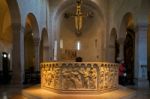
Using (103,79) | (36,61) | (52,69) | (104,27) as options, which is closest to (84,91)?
(103,79)

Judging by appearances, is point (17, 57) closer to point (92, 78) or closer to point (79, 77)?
point (79, 77)

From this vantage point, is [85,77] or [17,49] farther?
[17,49]

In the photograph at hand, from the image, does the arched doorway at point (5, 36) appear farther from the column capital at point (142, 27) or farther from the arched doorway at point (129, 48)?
the arched doorway at point (129, 48)

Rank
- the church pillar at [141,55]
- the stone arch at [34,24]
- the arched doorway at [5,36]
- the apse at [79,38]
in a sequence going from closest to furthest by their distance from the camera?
the church pillar at [141,55] < the arched doorway at [5,36] < the stone arch at [34,24] < the apse at [79,38]

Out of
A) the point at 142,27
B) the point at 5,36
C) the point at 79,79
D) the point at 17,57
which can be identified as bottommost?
the point at 79,79

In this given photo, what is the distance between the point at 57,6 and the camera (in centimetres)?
2383

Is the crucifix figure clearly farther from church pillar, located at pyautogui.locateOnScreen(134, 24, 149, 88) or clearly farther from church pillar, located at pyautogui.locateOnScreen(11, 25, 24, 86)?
church pillar, located at pyautogui.locateOnScreen(11, 25, 24, 86)

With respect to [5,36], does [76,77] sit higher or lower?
lower

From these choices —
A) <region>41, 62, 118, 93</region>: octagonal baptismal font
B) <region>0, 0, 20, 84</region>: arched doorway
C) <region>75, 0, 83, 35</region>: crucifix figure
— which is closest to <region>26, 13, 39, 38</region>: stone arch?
<region>0, 0, 20, 84</region>: arched doorway

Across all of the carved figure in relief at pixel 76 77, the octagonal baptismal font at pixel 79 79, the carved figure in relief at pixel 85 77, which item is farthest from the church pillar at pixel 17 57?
the carved figure in relief at pixel 85 77

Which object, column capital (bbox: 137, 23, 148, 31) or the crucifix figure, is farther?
the crucifix figure

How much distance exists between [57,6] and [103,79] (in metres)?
15.8

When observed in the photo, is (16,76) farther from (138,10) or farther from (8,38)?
(8,38)

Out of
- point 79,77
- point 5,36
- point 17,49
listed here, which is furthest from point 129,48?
point 79,77
